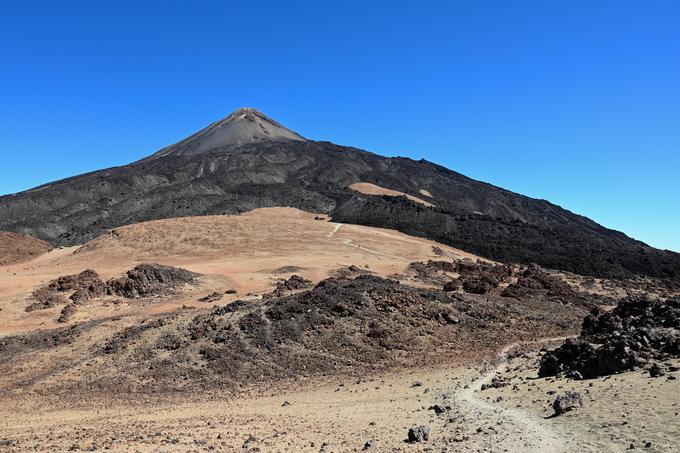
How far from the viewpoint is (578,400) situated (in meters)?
11.4

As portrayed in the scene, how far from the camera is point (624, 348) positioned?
44.0ft

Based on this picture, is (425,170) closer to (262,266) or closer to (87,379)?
(262,266)

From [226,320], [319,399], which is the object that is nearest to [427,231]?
[226,320]

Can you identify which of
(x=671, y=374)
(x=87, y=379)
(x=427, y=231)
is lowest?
(x=87, y=379)

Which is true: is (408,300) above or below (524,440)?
above

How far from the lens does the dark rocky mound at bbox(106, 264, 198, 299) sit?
30781mm

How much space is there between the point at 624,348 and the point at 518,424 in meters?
4.41

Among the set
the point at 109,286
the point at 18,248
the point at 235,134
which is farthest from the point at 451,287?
the point at 235,134

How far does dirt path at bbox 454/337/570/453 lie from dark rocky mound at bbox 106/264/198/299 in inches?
864

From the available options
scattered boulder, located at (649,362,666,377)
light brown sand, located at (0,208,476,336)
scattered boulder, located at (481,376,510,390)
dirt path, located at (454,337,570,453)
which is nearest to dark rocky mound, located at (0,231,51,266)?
light brown sand, located at (0,208,476,336)

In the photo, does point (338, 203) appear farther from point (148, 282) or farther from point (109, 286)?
point (109, 286)

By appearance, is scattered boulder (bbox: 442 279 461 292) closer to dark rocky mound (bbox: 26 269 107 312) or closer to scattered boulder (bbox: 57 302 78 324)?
dark rocky mound (bbox: 26 269 107 312)

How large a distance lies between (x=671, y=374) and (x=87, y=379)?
17704 millimetres

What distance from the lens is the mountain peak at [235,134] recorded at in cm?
15012
